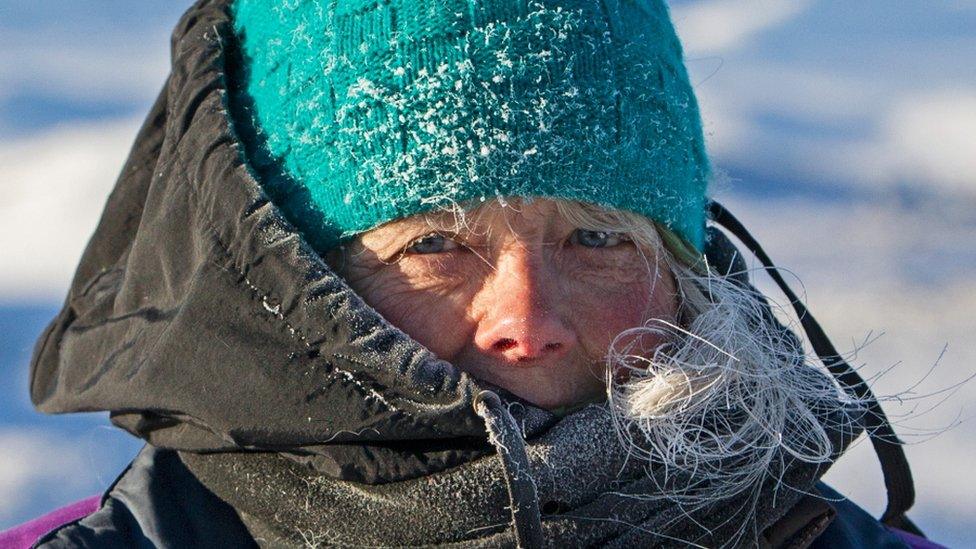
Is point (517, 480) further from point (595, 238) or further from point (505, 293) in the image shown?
point (595, 238)

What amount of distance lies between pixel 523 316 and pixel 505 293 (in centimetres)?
5

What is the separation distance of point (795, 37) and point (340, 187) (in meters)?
4.42

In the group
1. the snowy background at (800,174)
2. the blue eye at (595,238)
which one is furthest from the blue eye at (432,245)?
the snowy background at (800,174)

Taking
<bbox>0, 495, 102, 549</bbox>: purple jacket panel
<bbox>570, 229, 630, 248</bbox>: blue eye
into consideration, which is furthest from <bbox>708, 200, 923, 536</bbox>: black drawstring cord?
<bbox>0, 495, 102, 549</bbox>: purple jacket panel

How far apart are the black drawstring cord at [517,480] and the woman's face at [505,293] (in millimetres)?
159

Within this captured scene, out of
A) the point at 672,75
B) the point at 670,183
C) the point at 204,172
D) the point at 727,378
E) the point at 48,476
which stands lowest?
the point at 48,476

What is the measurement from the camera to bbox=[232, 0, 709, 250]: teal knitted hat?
5.62 feet

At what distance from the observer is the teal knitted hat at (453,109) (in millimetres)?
1714

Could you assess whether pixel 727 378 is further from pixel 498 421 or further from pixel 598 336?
pixel 498 421

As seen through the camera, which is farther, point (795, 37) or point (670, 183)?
point (795, 37)

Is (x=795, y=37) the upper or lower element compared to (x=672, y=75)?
lower

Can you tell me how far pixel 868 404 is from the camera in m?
2.02

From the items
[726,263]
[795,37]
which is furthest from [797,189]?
[726,263]

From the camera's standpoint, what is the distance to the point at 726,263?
2.12m
